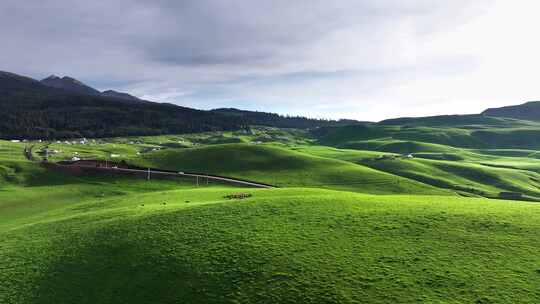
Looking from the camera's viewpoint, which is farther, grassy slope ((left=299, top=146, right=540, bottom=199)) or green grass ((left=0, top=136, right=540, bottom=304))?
grassy slope ((left=299, top=146, right=540, bottom=199))

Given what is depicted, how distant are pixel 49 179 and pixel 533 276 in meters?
114

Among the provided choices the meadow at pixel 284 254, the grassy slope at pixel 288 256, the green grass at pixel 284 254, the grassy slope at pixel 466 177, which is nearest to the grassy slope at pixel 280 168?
the grassy slope at pixel 466 177

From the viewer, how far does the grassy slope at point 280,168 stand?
371 feet

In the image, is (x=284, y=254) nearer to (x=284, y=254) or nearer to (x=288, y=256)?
(x=284, y=254)

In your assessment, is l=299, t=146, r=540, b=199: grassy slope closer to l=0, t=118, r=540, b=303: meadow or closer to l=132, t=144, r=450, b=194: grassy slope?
l=132, t=144, r=450, b=194: grassy slope

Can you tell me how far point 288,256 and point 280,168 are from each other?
10074 centimetres

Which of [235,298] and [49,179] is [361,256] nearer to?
[235,298]

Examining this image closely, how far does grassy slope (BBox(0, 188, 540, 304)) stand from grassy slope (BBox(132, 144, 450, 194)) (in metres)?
63.4

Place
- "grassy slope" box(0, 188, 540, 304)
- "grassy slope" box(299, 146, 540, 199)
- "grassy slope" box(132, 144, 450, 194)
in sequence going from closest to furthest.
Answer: "grassy slope" box(0, 188, 540, 304), "grassy slope" box(132, 144, 450, 194), "grassy slope" box(299, 146, 540, 199)

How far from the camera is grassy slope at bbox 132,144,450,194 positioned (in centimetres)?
11319

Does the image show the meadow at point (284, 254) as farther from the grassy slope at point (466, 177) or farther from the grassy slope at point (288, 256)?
the grassy slope at point (466, 177)

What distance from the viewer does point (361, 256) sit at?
33.4 metres

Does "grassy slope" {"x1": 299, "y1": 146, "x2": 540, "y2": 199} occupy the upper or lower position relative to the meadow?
lower

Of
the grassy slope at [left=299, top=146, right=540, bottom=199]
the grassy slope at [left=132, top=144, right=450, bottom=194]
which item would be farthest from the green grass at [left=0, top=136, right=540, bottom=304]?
the grassy slope at [left=299, top=146, right=540, bottom=199]
